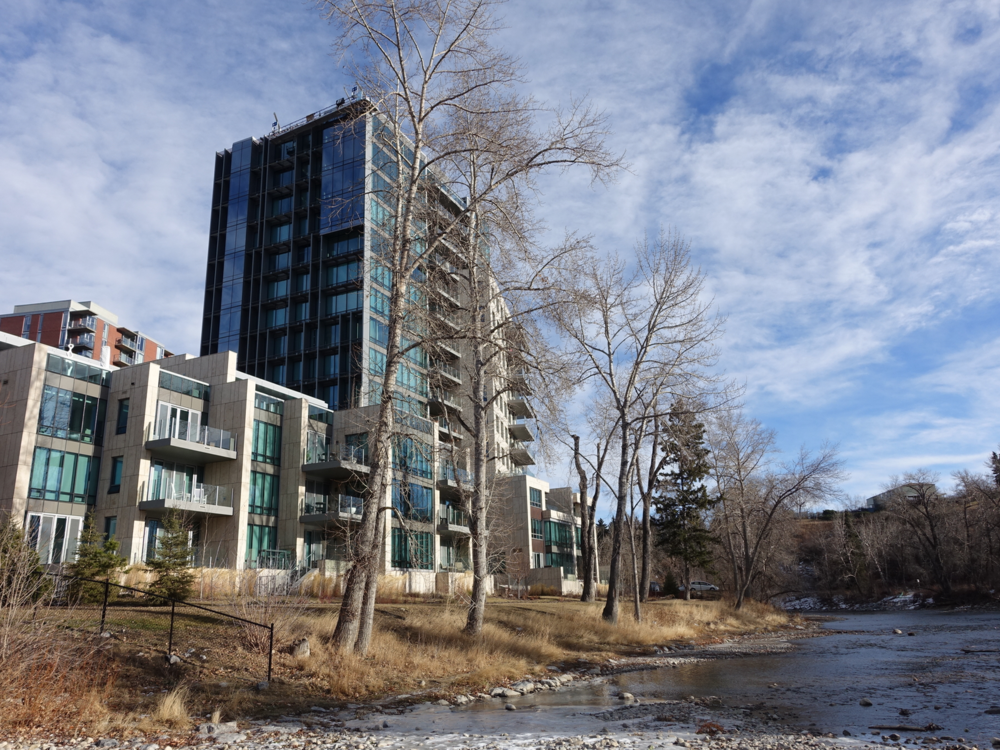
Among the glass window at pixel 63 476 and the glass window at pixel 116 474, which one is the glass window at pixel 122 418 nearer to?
the glass window at pixel 116 474

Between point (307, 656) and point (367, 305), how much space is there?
129 feet

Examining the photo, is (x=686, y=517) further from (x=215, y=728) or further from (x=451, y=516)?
(x=215, y=728)

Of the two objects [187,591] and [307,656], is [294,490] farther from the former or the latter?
[307,656]

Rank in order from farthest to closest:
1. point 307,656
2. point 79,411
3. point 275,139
A: point 275,139, point 79,411, point 307,656

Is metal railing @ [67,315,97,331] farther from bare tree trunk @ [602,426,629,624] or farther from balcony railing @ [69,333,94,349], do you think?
bare tree trunk @ [602,426,629,624]

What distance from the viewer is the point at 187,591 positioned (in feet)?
70.8

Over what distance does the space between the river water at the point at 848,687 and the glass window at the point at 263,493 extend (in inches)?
979

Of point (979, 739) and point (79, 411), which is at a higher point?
point (79, 411)

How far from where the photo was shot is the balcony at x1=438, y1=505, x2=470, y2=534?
151 feet

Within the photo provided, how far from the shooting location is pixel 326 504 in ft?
127

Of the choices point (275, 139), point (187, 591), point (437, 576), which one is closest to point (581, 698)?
point (187, 591)

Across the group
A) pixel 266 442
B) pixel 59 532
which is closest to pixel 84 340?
pixel 266 442

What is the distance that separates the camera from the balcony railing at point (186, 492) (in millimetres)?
31672

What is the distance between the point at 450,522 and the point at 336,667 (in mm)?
34469
